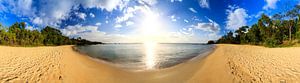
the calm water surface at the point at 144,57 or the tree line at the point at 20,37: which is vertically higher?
the tree line at the point at 20,37

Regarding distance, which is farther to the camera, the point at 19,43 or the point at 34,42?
the point at 34,42

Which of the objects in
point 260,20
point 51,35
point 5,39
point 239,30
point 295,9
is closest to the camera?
point 295,9

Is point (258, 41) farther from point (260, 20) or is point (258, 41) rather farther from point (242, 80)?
point (242, 80)

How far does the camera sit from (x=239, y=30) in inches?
3819

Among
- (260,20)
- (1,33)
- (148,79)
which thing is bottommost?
(148,79)

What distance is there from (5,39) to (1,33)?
2.87 metres

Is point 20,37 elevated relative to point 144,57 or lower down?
elevated

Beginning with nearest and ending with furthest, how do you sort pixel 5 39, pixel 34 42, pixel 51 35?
1. pixel 5 39
2. pixel 34 42
3. pixel 51 35

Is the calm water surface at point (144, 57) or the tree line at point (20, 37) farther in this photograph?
the tree line at point (20, 37)

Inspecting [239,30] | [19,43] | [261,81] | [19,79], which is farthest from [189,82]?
[239,30]

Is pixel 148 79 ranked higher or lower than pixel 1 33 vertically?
lower

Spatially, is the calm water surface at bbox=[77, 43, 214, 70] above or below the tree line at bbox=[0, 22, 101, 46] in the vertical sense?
below

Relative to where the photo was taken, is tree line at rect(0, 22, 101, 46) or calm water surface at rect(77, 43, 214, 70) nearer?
calm water surface at rect(77, 43, 214, 70)

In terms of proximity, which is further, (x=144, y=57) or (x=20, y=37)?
(x=20, y=37)
